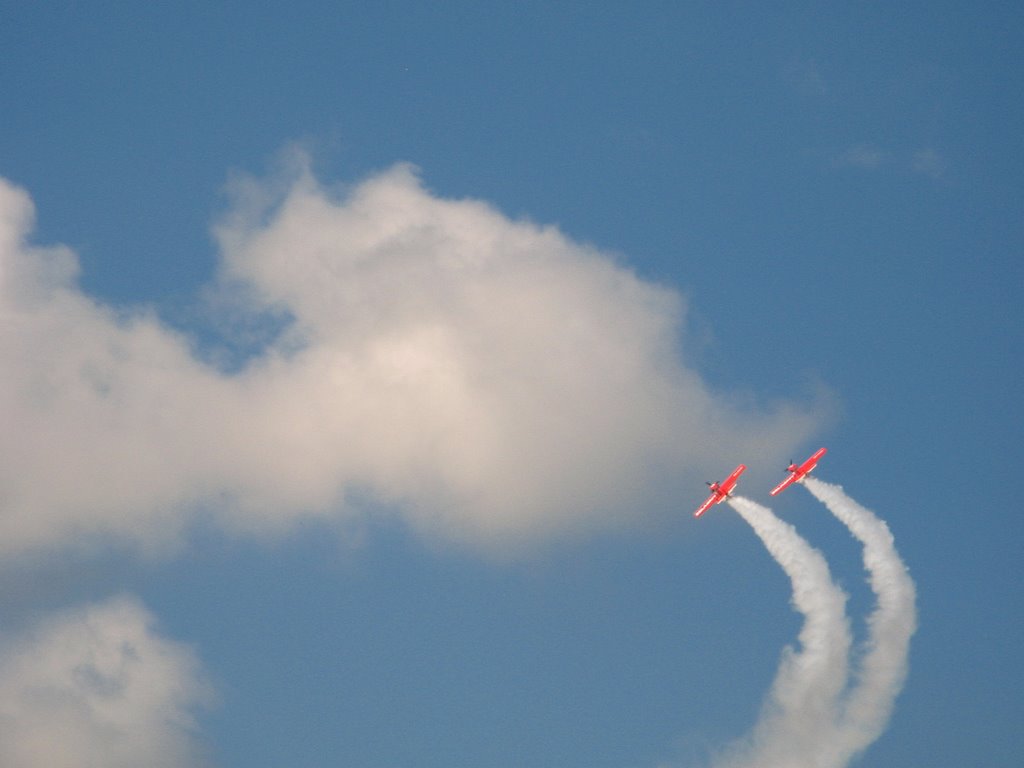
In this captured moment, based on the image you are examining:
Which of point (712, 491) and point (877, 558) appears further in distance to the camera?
point (712, 491)

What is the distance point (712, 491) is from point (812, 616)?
1676cm

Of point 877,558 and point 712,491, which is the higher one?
point 712,491

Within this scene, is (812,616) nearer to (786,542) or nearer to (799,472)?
Answer: (786,542)

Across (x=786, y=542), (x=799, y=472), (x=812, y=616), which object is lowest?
(x=812, y=616)

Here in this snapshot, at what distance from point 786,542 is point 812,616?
26.8 feet

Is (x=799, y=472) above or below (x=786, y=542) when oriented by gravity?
above

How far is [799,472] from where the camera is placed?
136 metres

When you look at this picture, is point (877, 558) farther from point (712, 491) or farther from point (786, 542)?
point (712, 491)

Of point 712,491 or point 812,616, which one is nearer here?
point 812,616

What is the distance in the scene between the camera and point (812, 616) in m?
123

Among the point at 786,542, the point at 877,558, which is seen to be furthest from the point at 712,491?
the point at 877,558

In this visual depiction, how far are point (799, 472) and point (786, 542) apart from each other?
1003cm

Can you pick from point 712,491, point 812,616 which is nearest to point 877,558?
point 812,616

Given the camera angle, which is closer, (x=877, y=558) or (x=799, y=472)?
(x=877, y=558)
